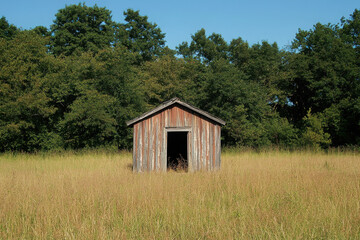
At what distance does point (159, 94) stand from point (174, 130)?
629 inches

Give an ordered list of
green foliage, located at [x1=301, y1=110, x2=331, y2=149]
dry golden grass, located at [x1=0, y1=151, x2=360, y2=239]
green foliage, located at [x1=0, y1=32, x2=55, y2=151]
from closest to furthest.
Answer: dry golden grass, located at [x1=0, y1=151, x2=360, y2=239], green foliage, located at [x1=0, y1=32, x2=55, y2=151], green foliage, located at [x1=301, y1=110, x2=331, y2=149]

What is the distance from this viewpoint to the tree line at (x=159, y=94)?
2255 cm

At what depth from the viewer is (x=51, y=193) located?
26.0ft

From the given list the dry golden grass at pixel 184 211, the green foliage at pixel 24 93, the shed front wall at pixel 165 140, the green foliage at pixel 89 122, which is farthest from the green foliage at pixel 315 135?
the green foliage at pixel 24 93

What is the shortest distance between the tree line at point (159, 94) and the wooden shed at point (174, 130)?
9236mm

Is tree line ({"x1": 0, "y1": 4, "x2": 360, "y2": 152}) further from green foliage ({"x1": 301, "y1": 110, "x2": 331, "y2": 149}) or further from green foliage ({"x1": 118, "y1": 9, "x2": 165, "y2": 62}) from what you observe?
green foliage ({"x1": 118, "y1": 9, "x2": 165, "y2": 62})

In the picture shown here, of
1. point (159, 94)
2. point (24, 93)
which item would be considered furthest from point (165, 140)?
point (159, 94)

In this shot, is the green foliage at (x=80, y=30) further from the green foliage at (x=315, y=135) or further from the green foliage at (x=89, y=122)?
the green foliage at (x=315, y=135)

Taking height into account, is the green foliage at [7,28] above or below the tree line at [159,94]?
above

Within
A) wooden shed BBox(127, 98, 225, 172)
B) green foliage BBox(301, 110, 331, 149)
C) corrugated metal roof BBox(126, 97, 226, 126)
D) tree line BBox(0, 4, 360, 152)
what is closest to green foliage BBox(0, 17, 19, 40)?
tree line BBox(0, 4, 360, 152)

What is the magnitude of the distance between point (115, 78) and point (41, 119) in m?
6.91

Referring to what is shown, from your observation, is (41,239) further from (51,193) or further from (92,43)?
(92,43)

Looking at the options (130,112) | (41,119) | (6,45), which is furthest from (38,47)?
(130,112)

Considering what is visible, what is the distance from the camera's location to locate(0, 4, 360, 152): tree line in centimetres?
2255
